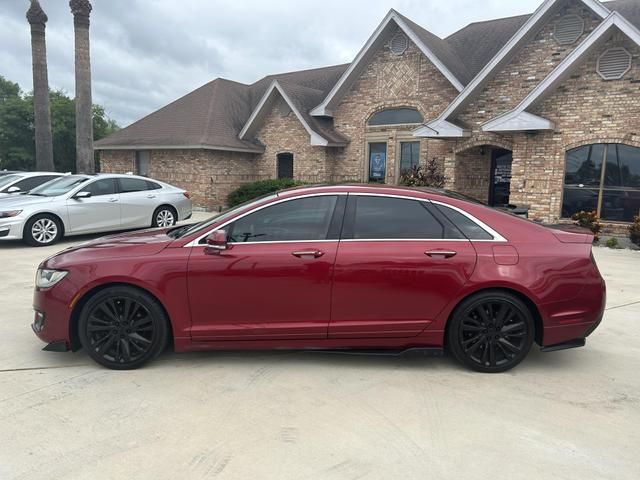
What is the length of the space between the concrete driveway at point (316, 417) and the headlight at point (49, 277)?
29.0 inches

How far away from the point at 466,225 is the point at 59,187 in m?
9.79

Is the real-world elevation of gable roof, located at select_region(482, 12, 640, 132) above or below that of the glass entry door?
above

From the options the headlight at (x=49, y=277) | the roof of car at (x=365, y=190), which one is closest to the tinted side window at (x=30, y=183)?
the headlight at (x=49, y=277)

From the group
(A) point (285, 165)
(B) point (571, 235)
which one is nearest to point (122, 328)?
(B) point (571, 235)

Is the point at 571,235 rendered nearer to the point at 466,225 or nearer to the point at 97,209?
the point at 466,225

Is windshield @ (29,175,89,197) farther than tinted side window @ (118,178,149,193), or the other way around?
tinted side window @ (118,178,149,193)

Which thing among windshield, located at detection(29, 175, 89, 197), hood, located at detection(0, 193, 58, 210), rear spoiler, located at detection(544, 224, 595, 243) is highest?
windshield, located at detection(29, 175, 89, 197)

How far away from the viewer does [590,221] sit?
39.4 feet

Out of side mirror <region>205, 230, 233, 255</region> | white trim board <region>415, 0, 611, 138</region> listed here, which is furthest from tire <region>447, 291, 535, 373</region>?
white trim board <region>415, 0, 611, 138</region>

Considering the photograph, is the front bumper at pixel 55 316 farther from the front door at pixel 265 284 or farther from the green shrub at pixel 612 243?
the green shrub at pixel 612 243

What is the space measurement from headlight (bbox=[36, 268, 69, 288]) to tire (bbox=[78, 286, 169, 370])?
1.08 feet

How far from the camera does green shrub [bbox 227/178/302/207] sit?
1862 cm

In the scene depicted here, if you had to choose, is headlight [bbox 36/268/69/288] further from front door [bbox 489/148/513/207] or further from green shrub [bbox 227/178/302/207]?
front door [bbox 489/148/513/207]

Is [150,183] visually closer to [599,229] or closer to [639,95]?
[599,229]
